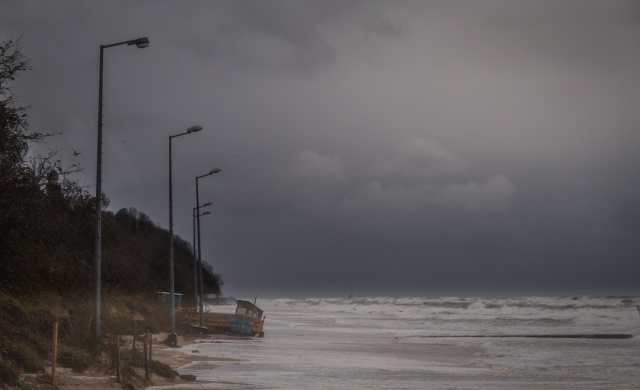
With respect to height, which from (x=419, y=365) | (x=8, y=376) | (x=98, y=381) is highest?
(x=8, y=376)

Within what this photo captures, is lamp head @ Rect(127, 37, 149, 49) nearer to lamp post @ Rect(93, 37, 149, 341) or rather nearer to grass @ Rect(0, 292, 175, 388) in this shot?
lamp post @ Rect(93, 37, 149, 341)

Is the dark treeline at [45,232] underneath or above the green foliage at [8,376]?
above

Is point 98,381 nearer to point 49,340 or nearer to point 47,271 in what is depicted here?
point 49,340

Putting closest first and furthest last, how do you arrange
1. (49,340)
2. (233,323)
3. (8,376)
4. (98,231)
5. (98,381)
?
1. (8,376)
2. (98,381)
3. (98,231)
4. (49,340)
5. (233,323)

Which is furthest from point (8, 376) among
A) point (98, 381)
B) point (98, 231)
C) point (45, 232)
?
point (45, 232)

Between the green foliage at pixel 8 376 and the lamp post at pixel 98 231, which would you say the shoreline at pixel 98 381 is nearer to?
the green foliage at pixel 8 376

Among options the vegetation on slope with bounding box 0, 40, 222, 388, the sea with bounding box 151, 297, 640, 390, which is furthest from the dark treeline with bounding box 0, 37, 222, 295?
the sea with bounding box 151, 297, 640, 390

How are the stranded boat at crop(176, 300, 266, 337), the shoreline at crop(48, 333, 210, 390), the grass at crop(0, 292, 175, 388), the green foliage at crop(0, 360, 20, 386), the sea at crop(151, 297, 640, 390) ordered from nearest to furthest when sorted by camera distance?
the green foliage at crop(0, 360, 20, 386)
the shoreline at crop(48, 333, 210, 390)
the grass at crop(0, 292, 175, 388)
the sea at crop(151, 297, 640, 390)
the stranded boat at crop(176, 300, 266, 337)

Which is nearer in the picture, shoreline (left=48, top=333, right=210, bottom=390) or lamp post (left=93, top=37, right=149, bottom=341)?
shoreline (left=48, top=333, right=210, bottom=390)

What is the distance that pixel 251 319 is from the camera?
143ft

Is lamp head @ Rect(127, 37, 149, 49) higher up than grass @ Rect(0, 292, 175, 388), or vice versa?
lamp head @ Rect(127, 37, 149, 49)

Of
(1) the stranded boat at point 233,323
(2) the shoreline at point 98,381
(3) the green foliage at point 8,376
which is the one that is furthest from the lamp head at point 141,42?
(1) the stranded boat at point 233,323

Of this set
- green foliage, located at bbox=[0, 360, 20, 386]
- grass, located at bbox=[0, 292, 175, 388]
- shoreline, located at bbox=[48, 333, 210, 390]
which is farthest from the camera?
grass, located at bbox=[0, 292, 175, 388]

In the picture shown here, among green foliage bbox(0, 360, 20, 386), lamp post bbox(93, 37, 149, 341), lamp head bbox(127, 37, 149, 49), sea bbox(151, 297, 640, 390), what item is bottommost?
sea bbox(151, 297, 640, 390)
